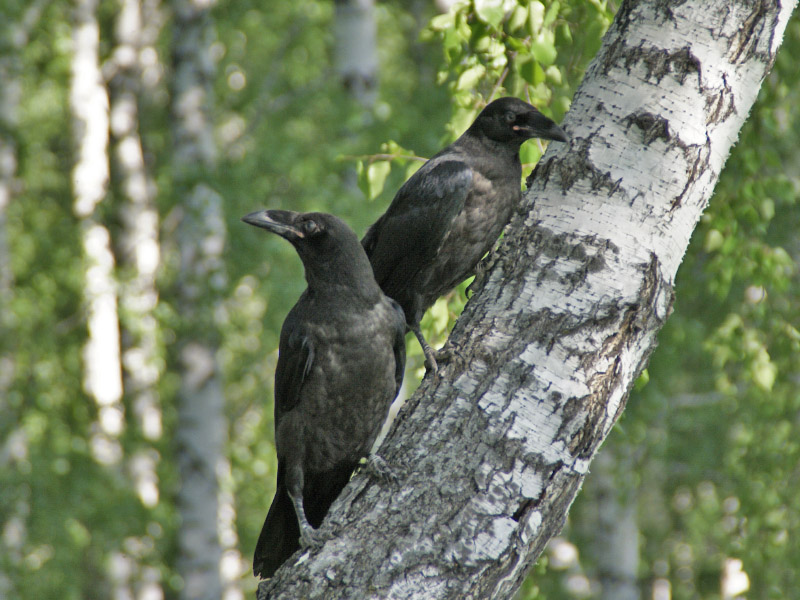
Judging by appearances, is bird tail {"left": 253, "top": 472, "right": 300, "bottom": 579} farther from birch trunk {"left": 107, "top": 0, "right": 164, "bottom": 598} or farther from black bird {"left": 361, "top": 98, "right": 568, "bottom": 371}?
birch trunk {"left": 107, "top": 0, "right": 164, "bottom": 598}

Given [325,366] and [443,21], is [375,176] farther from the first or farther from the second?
[325,366]

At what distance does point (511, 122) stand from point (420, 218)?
20.6 inches

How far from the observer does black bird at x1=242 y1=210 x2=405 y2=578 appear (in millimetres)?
2904

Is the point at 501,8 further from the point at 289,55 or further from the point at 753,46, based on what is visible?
the point at 289,55

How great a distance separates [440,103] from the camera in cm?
809

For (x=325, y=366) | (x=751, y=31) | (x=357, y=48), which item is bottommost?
(x=325, y=366)

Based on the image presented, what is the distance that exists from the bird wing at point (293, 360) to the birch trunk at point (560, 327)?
781 millimetres

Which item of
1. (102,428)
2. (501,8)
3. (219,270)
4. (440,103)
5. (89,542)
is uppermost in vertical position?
(501,8)

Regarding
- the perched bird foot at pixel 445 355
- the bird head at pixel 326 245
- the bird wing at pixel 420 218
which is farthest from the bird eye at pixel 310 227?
the perched bird foot at pixel 445 355

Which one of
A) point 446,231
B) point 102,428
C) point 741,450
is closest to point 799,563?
point 741,450

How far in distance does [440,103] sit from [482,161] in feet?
16.9

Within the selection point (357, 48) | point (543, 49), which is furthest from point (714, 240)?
point (357, 48)

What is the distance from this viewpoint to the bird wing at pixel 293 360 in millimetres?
2951

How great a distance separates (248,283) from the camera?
13445 millimetres
